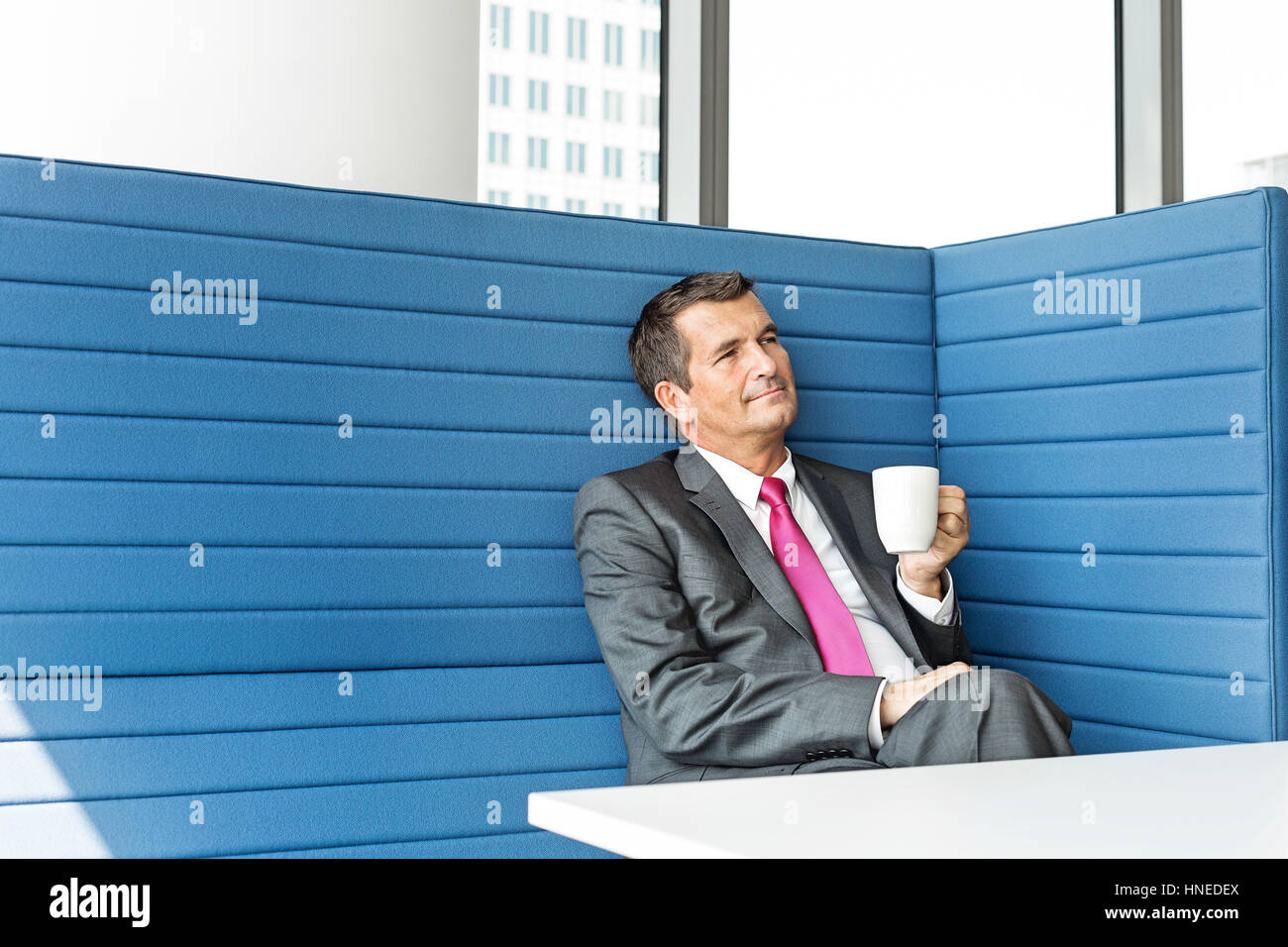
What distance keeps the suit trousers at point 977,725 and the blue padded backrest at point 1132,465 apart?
47 cm

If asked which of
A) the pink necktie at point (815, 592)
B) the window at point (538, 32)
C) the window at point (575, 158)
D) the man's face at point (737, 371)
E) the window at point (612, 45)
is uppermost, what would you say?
the window at point (538, 32)

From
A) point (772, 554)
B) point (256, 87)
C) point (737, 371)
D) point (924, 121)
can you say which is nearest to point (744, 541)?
point (772, 554)

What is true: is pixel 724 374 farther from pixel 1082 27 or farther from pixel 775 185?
pixel 1082 27

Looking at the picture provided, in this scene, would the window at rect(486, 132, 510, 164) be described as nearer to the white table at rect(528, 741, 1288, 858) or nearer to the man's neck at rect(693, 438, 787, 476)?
the man's neck at rect(693, 438, 787, 476)

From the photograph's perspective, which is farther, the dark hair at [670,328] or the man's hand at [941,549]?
the dark hair at [670,328]

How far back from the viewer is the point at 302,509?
171cm

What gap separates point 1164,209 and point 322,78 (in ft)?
4.83

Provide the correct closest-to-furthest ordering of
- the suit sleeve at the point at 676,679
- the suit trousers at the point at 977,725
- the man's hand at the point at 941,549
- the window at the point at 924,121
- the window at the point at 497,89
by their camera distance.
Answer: the suit trousers at the point at 977,725 < the suit sleeve at the point at 676,679 < the man's hand at the point at 941,549 < the window at the point at 497,89 < the window at the point at 924,121

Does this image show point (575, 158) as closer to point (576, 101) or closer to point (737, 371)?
point (576, 101)

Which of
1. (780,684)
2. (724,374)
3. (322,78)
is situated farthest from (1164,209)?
(322,78)

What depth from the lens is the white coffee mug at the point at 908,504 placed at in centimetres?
149

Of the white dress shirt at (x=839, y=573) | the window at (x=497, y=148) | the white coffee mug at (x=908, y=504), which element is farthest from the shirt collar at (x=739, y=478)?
the window at (x=497, y=148)

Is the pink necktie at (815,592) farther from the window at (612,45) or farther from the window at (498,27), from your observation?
the window at (612,45)

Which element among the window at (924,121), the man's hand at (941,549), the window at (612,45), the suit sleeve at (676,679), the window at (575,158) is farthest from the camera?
the window at (924,121)
